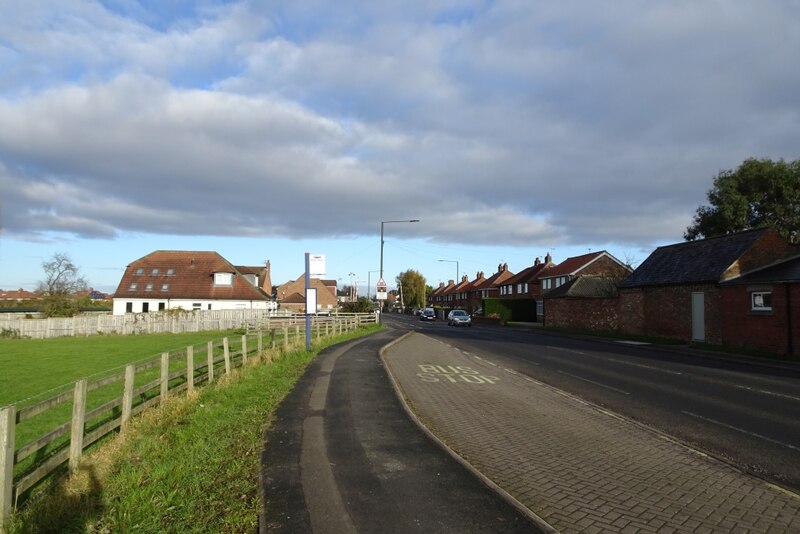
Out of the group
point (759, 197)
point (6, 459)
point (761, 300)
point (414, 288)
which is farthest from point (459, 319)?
point (414, 288)

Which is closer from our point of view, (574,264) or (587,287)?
(587,287)

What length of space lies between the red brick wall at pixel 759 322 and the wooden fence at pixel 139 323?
23.8m

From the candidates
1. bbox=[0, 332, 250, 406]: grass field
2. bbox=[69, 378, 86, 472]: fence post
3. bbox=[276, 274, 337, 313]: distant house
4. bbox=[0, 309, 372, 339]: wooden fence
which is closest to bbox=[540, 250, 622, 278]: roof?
bbox=[0, 309, 372, 339]: wooden fence

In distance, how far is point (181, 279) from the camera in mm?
54562

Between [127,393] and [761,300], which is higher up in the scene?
[761,300]

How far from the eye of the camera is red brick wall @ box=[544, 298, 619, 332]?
3609 centimetres

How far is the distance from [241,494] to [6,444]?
7.05 feet

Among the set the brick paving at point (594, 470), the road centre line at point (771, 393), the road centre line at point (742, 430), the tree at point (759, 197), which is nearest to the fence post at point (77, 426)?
the brick paving at point (594, 470)

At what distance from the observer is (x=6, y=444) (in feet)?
16.0

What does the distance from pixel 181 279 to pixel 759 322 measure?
49097 mm

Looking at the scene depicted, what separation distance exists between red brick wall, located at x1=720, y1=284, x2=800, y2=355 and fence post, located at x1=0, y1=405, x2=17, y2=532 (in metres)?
24.7

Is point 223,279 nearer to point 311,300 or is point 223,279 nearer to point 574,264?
point 311,300

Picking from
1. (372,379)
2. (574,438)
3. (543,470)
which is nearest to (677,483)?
(543,470)

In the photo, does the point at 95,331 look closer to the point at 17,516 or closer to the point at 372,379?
the point at 372,379
